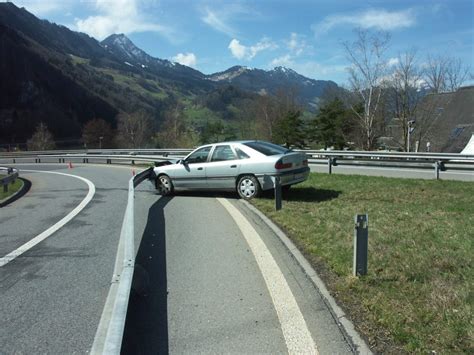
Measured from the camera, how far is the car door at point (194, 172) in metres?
12.2

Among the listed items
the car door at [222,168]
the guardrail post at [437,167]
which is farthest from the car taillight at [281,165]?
the guardrail post at [437,167]

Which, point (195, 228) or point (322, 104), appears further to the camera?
point (322, 104)

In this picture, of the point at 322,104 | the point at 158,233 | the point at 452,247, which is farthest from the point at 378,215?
the point at 322,104

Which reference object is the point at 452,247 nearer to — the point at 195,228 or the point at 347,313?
the point at 347,313

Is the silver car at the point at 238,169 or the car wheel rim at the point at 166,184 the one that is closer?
the silver car at the point at 238,169

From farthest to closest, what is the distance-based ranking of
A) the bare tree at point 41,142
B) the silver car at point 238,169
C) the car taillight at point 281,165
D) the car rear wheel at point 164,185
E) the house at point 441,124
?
the bare tree at point 41,142
the house at point 441,124
the car rear wheel at point 164,185
the silver car at point 238,169
the car taillight at point 281,165

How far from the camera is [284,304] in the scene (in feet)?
14.5

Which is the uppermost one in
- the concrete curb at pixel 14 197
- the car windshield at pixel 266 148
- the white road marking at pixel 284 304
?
the car windshield at pixel 266 148

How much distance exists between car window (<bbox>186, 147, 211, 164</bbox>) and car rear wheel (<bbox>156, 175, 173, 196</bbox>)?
0.88m

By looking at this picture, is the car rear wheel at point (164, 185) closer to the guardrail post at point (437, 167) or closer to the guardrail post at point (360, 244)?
the guardrail post at point (360, 244)

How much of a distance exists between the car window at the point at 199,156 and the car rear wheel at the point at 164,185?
0.88 metres

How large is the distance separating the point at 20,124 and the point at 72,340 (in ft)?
466

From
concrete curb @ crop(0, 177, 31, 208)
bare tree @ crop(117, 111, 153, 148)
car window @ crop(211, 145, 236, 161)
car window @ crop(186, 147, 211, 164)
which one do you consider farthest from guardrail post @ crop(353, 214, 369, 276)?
bare tree @ crop(117, 111, 153, 148)

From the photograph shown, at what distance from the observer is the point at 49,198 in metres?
14.5
